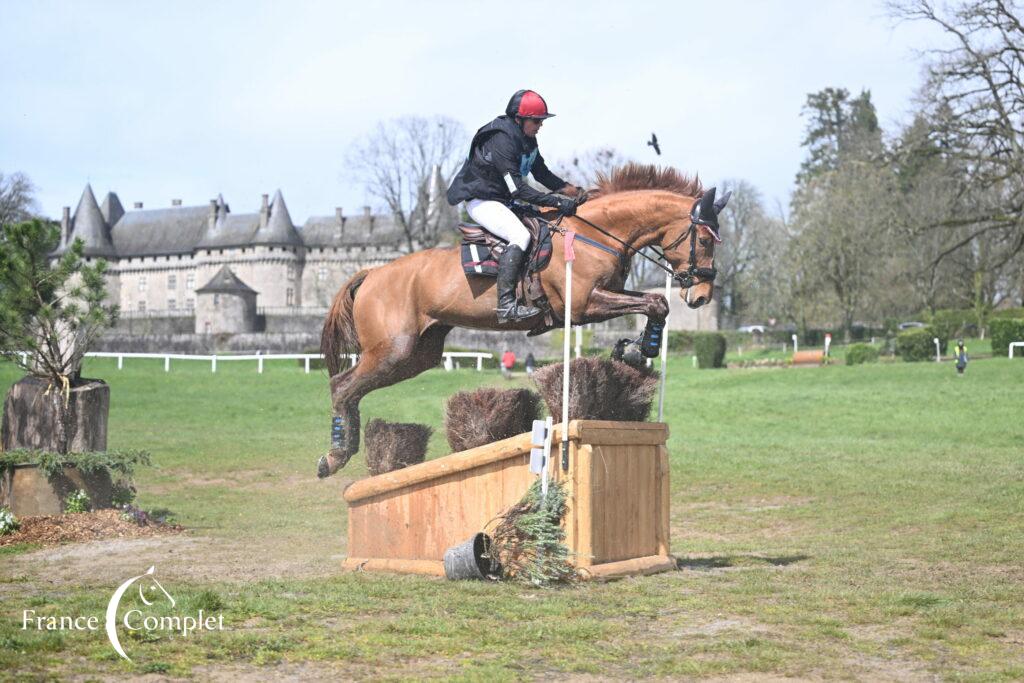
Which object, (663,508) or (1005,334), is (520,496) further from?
(1005,334)

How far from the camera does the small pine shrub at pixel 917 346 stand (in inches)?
1455

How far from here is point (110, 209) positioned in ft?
402

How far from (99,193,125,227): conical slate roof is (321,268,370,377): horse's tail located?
119514 mm

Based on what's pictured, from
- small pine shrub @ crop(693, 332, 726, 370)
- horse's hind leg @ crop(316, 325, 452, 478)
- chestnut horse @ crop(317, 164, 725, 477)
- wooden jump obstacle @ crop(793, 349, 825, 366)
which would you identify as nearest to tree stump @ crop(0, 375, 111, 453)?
chestnut horse @ crop(317, 164, 725, 477)

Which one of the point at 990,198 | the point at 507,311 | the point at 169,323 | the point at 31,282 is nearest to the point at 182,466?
the point at 31,282

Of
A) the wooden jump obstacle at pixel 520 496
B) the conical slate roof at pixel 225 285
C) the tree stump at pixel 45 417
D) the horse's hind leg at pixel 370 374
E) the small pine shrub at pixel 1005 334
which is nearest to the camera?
the wooden jump obstacle at pixel 520 496

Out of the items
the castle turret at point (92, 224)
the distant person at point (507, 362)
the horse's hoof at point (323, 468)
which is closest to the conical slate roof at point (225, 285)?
the castle turret at point (92, 224)

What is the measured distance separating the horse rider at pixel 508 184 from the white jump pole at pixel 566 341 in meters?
0.39

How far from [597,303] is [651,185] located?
4.00 ft

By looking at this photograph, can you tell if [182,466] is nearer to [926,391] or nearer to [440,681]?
[440,681]

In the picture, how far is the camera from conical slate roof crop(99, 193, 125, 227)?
122125 millimetres

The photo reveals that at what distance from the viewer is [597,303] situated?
8344 mm

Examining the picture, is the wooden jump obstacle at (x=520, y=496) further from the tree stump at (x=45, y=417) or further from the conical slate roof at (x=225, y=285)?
the conical slate roof at (x=225, y=285)

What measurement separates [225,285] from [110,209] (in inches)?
1145
